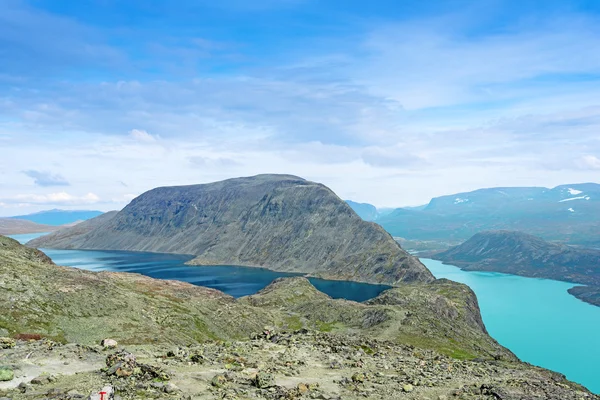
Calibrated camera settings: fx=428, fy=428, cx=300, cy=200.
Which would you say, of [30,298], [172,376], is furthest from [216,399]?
[30,298]

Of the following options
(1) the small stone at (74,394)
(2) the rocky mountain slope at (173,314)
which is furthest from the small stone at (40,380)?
(2) the rocky mountain slope at (173,314)

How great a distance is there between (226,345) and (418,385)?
69.5 ft

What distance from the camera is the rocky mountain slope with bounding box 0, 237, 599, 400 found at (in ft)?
101

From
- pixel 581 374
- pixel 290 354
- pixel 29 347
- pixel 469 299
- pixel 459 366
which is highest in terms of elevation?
pixel 29 347

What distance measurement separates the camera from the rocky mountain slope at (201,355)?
101ft

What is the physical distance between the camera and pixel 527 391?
39156mm

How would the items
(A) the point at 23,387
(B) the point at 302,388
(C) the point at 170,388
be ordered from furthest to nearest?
(B) the point at 302,388 < (C) the point at 170,388 < (A) the point at 23,387

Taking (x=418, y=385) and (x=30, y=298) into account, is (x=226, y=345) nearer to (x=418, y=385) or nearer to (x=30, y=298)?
(x=418, y=385)

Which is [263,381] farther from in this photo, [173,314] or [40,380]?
[173,314]

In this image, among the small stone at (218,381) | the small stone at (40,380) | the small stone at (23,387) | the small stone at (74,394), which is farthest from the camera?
the small stone at (218,381)

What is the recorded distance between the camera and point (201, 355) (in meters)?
40.1

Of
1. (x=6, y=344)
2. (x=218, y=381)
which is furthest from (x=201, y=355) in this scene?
(x=6, y=344)

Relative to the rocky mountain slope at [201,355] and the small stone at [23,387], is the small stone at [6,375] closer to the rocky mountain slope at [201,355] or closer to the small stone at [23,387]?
the rocky mountain slope at [201,355]

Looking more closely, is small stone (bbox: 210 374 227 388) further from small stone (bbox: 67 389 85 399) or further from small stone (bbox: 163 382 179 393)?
small stone (bbox: 67 389 85 399)
